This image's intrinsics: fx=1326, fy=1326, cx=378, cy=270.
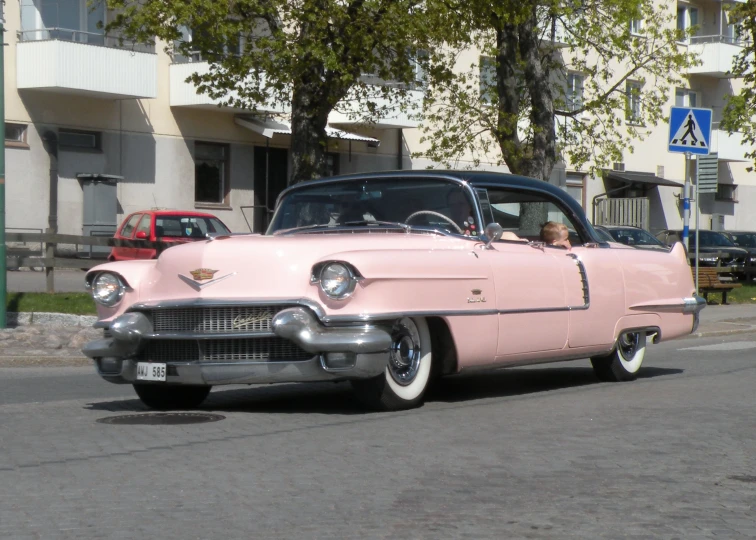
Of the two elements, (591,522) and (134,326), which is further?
(134,326)

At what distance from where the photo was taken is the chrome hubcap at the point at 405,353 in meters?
8.71

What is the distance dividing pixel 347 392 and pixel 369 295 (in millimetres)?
2129

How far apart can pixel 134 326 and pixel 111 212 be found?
82.2 ft

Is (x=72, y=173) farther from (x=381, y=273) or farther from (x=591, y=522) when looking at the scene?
(x=591, y=522)

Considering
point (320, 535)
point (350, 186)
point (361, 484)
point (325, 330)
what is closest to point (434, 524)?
point (320, 535)

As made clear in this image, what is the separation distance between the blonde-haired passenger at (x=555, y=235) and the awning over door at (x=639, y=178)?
3847cm

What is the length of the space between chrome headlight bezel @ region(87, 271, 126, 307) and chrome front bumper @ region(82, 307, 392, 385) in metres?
0.35

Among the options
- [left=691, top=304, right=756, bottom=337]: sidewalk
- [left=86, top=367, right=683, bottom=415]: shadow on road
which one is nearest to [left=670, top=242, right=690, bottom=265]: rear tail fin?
[left=86, top=367, right=683, bottom=415]: shadow on road

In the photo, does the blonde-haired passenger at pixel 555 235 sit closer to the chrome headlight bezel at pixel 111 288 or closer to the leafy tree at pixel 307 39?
the chrome headlight bezel at pixel 111 288

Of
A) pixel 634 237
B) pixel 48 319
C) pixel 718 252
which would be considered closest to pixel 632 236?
pixel 634 237

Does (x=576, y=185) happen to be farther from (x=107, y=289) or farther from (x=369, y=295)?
(x=369, y=295)

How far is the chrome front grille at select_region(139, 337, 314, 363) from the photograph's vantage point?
27.3ft

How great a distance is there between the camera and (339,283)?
27.1ft

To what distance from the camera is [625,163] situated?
50.1 m
